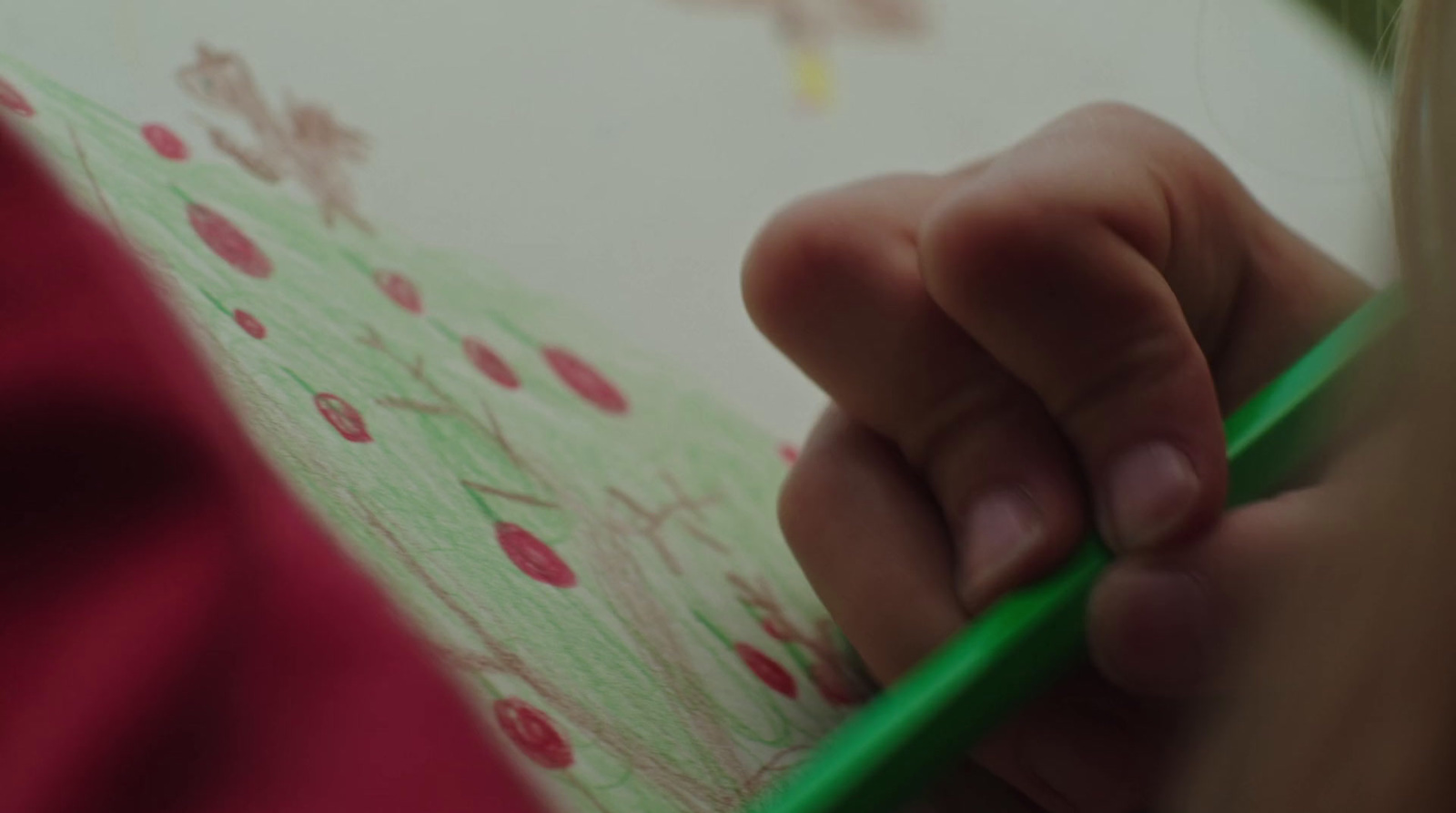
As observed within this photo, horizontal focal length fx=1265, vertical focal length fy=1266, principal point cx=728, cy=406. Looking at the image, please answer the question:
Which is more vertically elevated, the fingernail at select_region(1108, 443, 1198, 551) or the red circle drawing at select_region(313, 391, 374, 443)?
the red circle drawing at select_region(313, 391, 374, 443)

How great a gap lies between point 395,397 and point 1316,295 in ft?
0.70

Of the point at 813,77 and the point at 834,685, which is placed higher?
the point at 813,77

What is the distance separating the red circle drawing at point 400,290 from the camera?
0.96 ft

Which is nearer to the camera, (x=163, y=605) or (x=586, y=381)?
(x=163, y=605)

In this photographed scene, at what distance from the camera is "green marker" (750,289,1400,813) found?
198 mm

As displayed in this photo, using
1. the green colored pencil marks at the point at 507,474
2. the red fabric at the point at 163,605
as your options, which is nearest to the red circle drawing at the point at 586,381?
the green colored pencil marks at the point at 507,474

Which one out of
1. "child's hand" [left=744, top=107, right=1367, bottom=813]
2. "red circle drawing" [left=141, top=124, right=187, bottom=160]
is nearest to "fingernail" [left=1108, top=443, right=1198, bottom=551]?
"child's hand" [left=744, top=107, right=1367, bottom=813]

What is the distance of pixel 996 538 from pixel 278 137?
202 mm

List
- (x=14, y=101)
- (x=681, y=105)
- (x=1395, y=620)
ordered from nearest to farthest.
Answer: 1. (x=1395, y=620)
2. (x=14, y=101)
3. (x=681, y=105)

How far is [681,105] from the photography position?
408 mm

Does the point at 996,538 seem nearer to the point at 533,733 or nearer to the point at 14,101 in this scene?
the point at 533,733

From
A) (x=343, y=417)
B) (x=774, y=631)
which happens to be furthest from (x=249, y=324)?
(x=774, y=631)

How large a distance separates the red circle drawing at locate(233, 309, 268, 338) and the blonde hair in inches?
6.9

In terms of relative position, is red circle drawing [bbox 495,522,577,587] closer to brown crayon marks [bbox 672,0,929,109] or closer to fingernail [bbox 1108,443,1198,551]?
fingernail [bbox 1108,443,1198,551]
